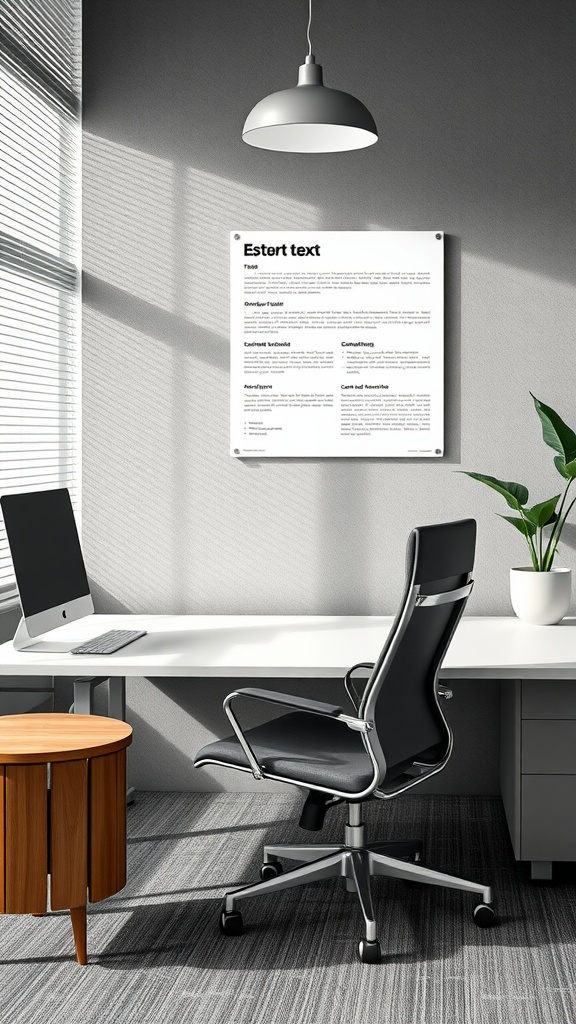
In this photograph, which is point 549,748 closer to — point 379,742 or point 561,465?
point 379,742

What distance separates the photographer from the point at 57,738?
110 inches

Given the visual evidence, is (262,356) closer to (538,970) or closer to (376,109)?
(376,109)

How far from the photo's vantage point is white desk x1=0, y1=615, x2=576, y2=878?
3084 mm

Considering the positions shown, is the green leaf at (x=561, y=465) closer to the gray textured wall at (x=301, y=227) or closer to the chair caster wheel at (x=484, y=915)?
the gray textured wall at (x=301, y=227)

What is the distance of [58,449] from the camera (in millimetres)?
4215

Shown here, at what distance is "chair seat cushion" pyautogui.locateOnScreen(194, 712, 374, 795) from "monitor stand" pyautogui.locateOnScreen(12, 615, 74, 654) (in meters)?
0.64

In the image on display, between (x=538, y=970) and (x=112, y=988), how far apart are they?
1124 millimetres

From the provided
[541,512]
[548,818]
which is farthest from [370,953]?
[541,512]

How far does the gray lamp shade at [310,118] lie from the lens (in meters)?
3.07

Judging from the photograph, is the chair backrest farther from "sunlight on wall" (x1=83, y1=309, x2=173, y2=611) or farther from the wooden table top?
"sunlight on wall" (x1=83, y1=309, x2=173, y2=611)

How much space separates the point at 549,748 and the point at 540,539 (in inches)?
34.6

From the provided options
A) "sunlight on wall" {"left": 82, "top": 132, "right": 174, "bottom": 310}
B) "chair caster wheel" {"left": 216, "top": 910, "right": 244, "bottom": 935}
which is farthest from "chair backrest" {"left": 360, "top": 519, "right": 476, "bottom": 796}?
"sunlight on wall" {"left": 82, "top": 132, "right": 174, "bottom": 310}

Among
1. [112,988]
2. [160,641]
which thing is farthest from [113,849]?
[160,641]

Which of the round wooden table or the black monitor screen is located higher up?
the black monitor screen
